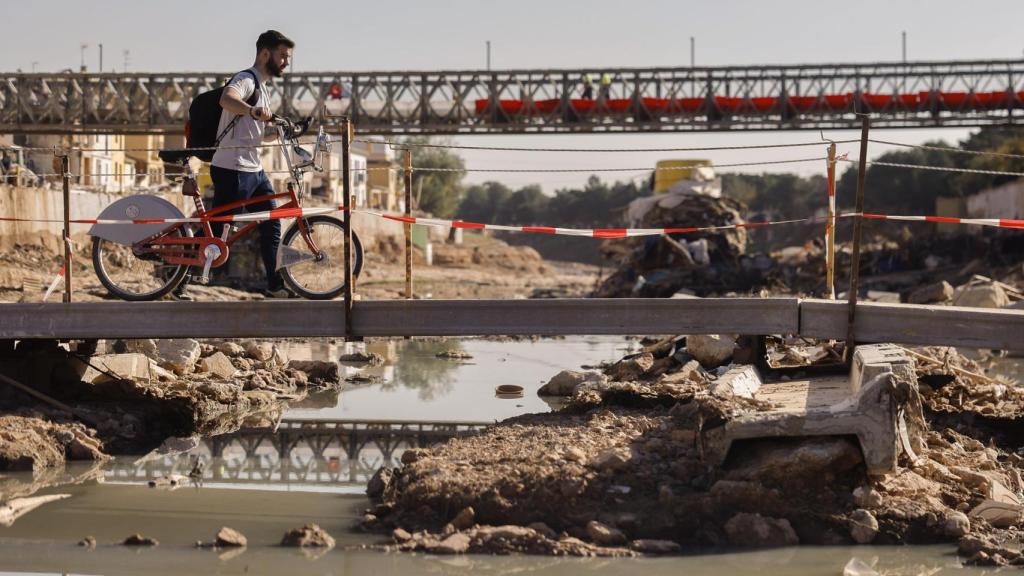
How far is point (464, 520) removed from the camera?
729 cm

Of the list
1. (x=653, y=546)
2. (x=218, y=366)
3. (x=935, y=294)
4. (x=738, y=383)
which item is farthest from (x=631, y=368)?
(x=935, y=294)

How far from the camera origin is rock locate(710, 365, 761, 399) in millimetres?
9101

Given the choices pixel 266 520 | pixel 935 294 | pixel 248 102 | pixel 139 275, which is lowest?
pixel 266 520

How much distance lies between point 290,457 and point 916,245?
29207mm

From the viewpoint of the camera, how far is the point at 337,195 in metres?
62.1

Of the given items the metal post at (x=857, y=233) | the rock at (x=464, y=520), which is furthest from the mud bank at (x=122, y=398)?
the metal post at (x=857, y=233)

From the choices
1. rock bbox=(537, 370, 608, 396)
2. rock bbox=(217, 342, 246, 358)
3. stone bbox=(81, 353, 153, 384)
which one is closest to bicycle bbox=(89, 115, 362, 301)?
stone bbox=(81, 353, 153, 384)

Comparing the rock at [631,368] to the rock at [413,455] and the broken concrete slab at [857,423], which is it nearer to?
the rock at [413,455]

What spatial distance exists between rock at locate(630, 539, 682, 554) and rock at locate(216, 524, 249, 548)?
6.94ft

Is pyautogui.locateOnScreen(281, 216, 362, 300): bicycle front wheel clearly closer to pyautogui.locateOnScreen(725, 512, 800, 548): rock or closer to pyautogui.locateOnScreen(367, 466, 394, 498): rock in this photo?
pyautogui.locateOnScreen(367, 466, 394, 498): rock

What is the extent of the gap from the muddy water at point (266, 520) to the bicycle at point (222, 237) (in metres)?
1.32

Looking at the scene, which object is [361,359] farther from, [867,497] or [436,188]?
[436,188]

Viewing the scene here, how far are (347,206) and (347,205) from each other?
0.4 inches

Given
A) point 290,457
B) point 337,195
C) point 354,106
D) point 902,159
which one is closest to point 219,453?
point 290,457
